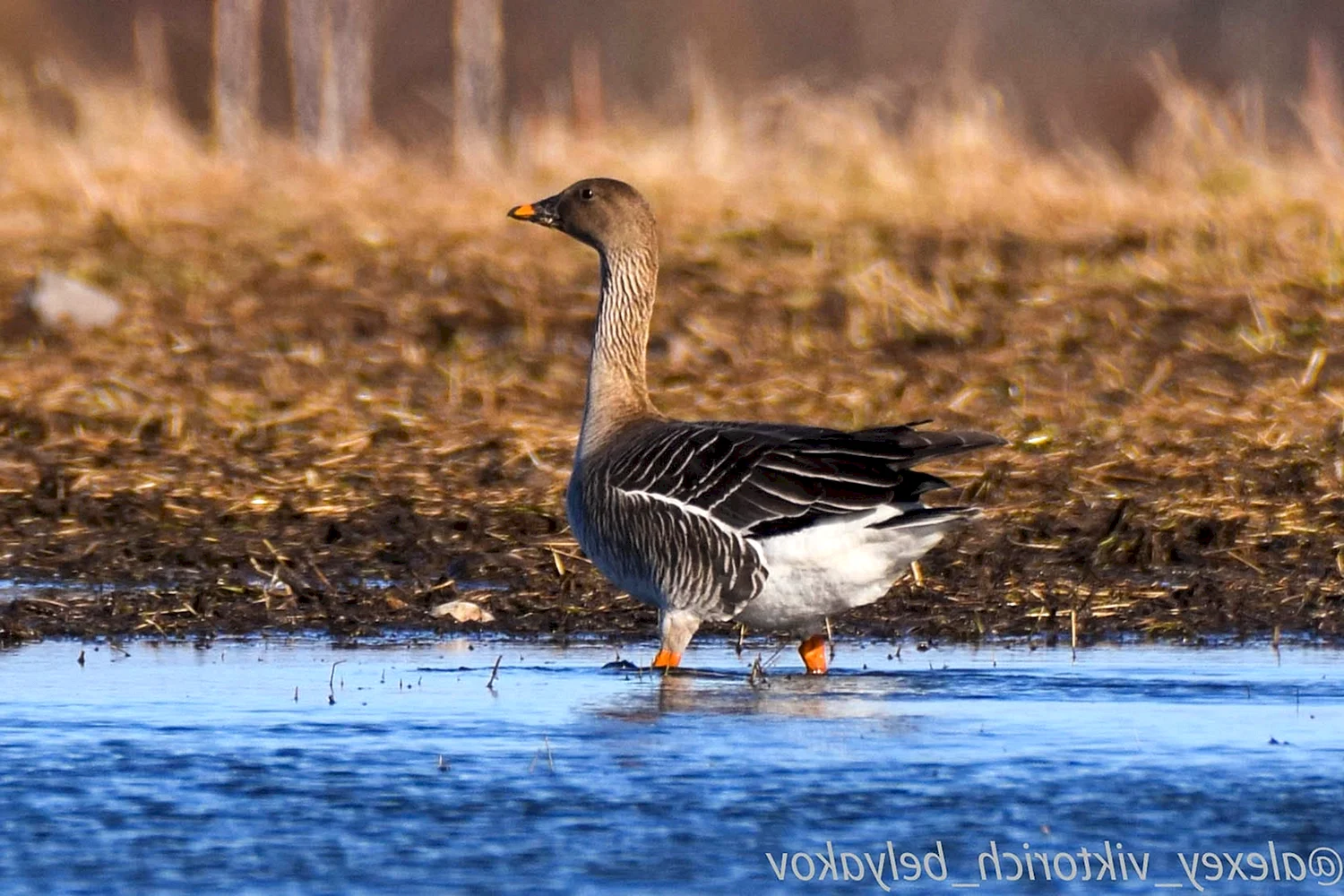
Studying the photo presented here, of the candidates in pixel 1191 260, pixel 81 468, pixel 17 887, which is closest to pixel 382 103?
pixel 1191 260

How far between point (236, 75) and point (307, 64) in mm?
1069

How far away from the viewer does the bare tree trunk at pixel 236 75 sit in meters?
18.2

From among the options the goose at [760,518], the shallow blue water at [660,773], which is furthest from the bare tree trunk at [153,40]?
the shallow blue water at [660,773]

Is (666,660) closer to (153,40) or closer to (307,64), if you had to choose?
(307,64)

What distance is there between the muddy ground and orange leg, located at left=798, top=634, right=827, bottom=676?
738 millimetres

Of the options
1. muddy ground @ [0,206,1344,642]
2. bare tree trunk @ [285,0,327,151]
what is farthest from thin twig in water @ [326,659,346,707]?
bare tree trunk @ [285,0,327,151]

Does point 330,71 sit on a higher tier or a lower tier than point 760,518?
higher

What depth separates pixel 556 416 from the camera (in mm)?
11680

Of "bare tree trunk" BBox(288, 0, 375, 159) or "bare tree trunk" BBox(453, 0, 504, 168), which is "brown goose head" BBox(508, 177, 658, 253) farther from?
"bare tree trunk" BBox(453, 0, 504, 168)

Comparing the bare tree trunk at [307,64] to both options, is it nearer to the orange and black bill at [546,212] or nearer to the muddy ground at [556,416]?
the muddy ground at [556,416]

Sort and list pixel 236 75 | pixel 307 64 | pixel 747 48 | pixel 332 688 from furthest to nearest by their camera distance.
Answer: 1. pixel 747 48
2. pixel 307 64
3. pixel 236 75
4. pixel 332 688

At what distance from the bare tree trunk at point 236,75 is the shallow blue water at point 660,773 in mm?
11106

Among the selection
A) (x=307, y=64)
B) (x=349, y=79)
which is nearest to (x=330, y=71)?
(x=349, y=79)

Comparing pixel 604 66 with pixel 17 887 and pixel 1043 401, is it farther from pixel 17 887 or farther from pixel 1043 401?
pixel 17 887
